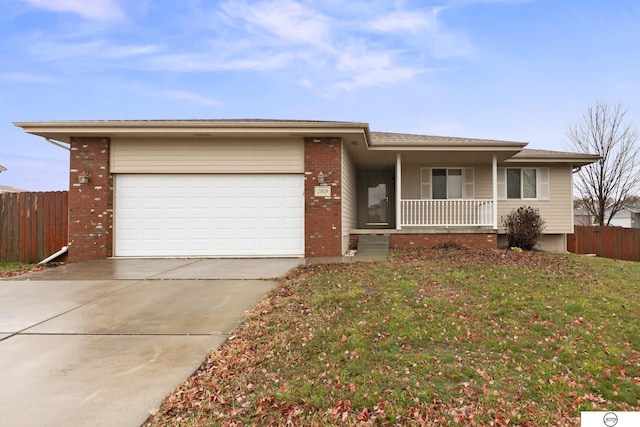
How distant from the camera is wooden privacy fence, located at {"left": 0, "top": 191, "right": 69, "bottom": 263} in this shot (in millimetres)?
9914

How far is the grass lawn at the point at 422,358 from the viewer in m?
2.39

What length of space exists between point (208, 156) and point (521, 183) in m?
11.0

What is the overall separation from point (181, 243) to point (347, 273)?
5145 mm

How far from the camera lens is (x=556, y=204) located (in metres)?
13.1

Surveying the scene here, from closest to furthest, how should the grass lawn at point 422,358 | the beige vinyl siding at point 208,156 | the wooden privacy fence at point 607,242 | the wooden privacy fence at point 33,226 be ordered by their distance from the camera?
the grass lawn at point 422,358, the beige vinyl siding at point 208,156, the wooden privacy fence at point 33,226, the wooden privacy fence at point 607,242

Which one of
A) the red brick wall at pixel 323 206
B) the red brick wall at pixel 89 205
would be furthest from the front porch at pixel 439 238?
the red brick wall at pixel 89 205

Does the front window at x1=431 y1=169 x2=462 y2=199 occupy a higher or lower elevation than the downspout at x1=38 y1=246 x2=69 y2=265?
higher

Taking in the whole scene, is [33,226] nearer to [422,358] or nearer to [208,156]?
[208,156]

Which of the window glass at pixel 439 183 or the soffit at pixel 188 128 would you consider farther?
the window glass at pixel 439 183

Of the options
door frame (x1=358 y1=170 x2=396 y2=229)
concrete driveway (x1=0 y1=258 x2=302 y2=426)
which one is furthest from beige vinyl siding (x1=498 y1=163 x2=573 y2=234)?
concrete driveway (x1=0 y1=258 x2=302 y2=426)

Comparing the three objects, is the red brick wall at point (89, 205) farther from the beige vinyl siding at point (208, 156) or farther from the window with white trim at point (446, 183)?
the window with white trim at point (446, 183)

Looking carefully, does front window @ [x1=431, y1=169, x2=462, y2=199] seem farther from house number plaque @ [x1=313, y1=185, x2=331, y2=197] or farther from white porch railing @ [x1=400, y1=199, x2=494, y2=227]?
house number plaque @ [x1=313, y1=185, x2=331, y2=197]

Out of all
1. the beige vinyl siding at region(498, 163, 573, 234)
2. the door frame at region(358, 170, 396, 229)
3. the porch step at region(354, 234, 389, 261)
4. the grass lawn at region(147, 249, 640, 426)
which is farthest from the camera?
the door frame at region(358, 170, 396, 229)

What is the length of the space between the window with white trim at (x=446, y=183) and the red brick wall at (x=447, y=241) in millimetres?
2663
